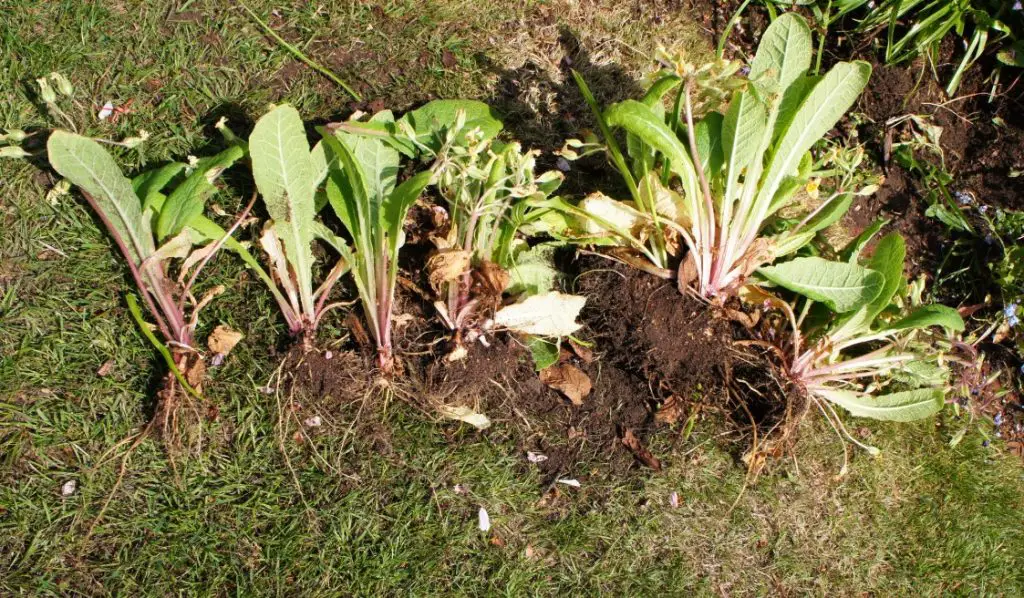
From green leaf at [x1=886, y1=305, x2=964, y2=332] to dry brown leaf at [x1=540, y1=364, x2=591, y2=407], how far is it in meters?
1.01

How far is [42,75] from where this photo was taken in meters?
2.55

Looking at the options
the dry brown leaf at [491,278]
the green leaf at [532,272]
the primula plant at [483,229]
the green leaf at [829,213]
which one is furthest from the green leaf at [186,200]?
the green leaf at [829,213]

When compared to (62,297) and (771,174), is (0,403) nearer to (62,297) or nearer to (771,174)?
(62,297)

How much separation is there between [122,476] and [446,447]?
0.92 meters

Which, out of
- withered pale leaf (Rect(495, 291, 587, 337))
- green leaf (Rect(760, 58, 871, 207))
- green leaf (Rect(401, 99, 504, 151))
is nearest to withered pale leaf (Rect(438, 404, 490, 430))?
withered pale leaf (Rect(495, 291, 587, 337))

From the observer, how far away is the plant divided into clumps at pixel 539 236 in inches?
91.7

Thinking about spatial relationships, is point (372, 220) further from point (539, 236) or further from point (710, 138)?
point (710, 138)

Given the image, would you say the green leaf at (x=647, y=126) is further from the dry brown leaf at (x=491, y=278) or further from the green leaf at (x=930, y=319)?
the green leaf at (x=930, y=319)

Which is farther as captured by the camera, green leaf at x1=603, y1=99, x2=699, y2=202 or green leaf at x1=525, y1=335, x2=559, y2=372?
green leaf at x1=525, y1=335, x2=559, y2=372

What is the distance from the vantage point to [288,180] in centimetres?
236

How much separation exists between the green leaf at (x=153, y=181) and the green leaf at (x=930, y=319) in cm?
226

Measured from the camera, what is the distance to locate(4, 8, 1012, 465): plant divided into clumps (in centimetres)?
233

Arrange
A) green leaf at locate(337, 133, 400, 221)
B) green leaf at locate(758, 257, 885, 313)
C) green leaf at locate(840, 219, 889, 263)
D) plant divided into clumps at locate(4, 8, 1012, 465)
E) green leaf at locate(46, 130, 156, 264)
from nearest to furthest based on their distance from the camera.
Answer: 1. green leaf at locate(46, 130, 156, 264)
2. plant divided into clumps at locate(4, 8, 1012, 465)
3. green leaf at locate(337, 133, 400, 221)
4. green leaf at locate(758, 257, 885, 313)
5. green leaf at locate(840, 219, 889, 263)

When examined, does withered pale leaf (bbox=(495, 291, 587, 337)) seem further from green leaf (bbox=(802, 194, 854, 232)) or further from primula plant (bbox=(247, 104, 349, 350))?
green leaf (bbox=(802, 194, 854, 232))
